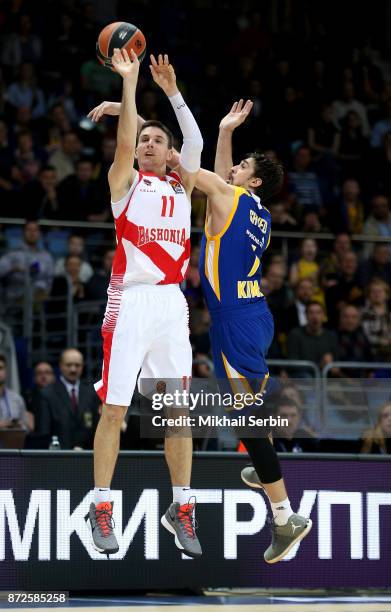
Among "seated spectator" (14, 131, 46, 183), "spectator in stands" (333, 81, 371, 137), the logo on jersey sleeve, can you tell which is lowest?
the logo on jersey sleeve

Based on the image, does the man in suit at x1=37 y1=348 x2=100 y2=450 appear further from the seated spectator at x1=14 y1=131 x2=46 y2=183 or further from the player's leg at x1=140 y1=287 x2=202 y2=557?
the seated spectator at x1=14 y1=131 x2=46 y2=183

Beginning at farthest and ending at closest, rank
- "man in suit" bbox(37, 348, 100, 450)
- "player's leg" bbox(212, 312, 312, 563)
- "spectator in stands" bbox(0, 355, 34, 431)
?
"spectator in stands" bbox(0, 355, 34, 431), "man in suit" bbox(37, 348, 100, 450), "player's leg" bbox(212, 312, 312, 563)

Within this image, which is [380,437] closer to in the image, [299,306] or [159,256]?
[299,306]

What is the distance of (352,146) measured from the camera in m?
19.1

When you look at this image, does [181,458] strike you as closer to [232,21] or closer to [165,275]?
[165,275]

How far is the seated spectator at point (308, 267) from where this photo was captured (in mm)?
15773

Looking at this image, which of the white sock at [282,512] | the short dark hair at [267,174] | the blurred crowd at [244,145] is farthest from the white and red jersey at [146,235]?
the blurred crowd at [244,145]

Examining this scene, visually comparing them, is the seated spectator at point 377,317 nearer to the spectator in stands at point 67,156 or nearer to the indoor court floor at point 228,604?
the spectator in stands at point 67,156

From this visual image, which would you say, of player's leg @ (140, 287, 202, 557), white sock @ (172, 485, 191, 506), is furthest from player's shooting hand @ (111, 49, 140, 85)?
white sock @ (172, 485, 191, 506)

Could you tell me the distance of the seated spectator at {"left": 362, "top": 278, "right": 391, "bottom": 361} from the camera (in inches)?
600

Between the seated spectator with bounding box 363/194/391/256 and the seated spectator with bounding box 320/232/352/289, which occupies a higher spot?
the seated spectator with bounding box 363/194/391/256

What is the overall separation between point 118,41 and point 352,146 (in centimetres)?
1105

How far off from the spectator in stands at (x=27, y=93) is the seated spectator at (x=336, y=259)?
4480 millimetres

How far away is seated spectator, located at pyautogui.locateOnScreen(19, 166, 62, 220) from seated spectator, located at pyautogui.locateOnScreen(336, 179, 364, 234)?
423 centimetres
